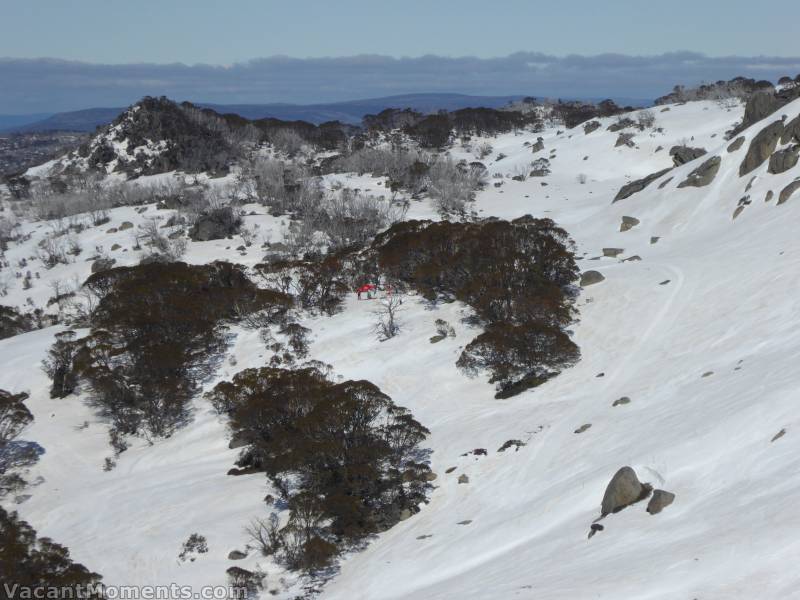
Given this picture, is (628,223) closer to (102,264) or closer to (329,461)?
(329,461)

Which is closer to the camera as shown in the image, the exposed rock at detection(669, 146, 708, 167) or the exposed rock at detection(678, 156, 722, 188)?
the exposed rock at detection(678, 156, 722, 188)

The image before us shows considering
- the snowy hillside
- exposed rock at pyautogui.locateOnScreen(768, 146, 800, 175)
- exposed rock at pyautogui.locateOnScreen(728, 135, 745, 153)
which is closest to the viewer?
the snowy hillside

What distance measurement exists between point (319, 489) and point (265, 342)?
13.7m

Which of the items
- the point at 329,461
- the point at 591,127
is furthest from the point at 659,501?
the point at 591,127

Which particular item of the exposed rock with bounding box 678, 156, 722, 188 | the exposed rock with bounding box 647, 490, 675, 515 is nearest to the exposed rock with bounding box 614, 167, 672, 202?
the exposed rock with bounding box 678, 156, 722, 188

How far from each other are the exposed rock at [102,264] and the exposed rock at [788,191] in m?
45.7

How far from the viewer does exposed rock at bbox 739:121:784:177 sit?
32.6 meters

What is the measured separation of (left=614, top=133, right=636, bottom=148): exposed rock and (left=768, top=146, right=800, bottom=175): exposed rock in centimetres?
3464

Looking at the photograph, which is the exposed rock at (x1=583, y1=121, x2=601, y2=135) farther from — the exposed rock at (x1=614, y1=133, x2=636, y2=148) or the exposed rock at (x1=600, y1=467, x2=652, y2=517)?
the exposed rock at (x1=600, y1=467, x2=652, y2=517)

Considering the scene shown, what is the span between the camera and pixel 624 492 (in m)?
11.3

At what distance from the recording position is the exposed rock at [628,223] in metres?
37.8

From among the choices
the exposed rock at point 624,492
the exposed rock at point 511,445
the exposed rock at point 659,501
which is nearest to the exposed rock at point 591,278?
the exposed rock at point 511,445

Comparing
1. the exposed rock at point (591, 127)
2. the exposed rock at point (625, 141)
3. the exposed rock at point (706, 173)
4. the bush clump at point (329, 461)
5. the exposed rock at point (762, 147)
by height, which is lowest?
the bush clump at point (329, 461)

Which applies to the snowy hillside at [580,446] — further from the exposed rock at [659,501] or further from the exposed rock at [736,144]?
the exposed rock at [659,501]
